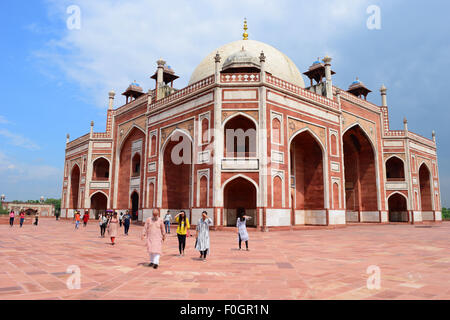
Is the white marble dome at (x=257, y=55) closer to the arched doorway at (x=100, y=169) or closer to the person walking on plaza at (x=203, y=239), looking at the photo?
the arched doorway at (x=100, y=169)

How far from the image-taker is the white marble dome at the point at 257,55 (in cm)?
2552

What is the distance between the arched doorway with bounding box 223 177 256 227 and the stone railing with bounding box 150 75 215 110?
6.29 m

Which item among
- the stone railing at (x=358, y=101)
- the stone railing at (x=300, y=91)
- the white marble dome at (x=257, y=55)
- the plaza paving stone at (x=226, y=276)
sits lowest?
the plaza paving stone at (x=226, y=276)

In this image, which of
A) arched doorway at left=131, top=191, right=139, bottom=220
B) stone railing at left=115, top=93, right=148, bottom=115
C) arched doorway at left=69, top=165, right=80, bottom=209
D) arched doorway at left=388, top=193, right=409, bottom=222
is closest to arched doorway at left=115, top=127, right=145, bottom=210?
arched doorway at left=131, top=191, right=139, bottom=220

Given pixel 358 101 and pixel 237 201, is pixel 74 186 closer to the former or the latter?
pixel 237 201

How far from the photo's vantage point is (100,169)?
31859mm

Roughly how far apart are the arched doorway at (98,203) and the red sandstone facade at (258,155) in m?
0.10

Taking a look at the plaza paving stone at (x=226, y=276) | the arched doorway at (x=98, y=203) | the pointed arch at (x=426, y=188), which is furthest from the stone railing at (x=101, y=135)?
the pointed arch at (x=426, y=188)

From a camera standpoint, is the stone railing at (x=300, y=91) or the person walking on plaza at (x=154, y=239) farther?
the stone railing at (x=300, y=91)

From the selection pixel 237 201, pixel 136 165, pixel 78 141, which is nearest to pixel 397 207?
pixel 237 201

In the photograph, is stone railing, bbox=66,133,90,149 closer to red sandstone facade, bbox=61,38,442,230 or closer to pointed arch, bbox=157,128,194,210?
red sandstone facade, bbox=61,38,442,230

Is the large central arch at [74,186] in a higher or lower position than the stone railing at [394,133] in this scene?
lower

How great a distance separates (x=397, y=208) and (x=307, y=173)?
41.8 ft
